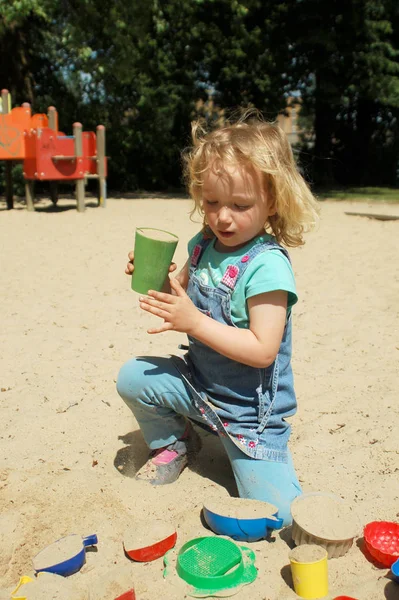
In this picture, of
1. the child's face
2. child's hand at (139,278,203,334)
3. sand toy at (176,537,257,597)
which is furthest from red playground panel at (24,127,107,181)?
sand toy at (176,537,257,597)

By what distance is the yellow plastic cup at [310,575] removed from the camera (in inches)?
65.4

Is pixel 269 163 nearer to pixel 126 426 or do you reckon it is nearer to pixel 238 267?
pixel 238 267

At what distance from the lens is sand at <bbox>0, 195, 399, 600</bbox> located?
1.85 meters

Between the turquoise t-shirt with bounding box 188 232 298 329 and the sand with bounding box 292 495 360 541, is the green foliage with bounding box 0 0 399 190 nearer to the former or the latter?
the turquoise t-shirt with bounding box 188 232 298 329

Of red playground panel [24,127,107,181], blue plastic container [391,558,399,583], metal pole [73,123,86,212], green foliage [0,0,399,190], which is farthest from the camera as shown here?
green foliage [0,0,399,190]

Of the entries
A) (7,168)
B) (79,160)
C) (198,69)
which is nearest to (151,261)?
(79,160)

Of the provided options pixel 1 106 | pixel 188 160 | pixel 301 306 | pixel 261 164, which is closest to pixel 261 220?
pixel 261 164

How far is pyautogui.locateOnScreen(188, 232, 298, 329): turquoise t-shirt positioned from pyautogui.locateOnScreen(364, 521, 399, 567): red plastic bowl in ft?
2.31

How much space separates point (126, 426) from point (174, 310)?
907mm

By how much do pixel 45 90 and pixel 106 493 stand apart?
11428 millimetres

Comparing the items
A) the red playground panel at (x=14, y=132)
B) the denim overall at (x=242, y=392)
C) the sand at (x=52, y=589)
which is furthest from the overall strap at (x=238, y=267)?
the red playground panel at (x=14, y=132)

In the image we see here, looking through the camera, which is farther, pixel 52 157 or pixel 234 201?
pixel 52 157

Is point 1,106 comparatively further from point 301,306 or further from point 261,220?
point 261,220

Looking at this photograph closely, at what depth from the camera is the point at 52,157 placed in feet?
28.6
